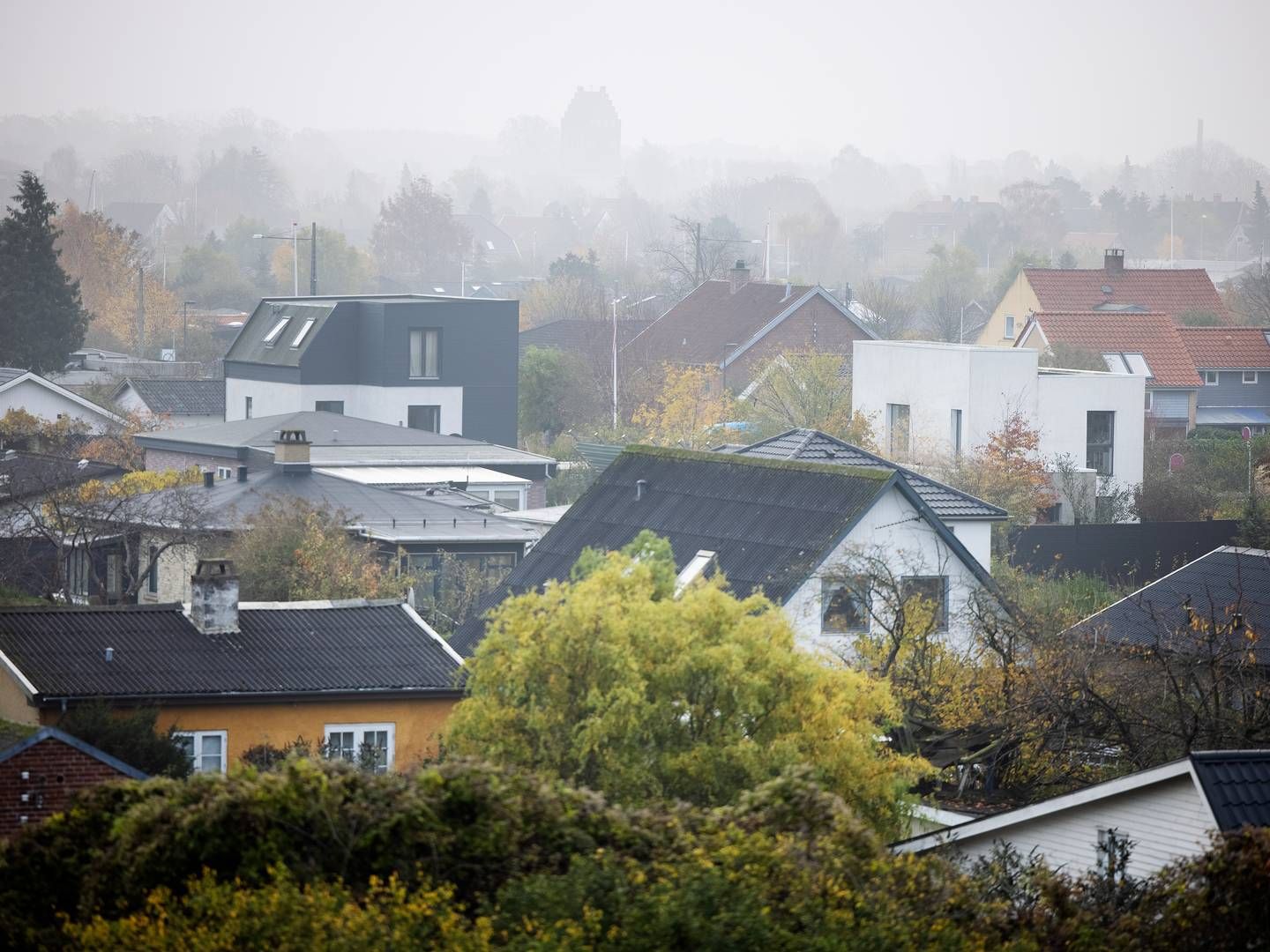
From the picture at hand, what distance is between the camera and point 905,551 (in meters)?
26.4

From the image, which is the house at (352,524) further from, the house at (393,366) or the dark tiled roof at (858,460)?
the house at (393,366)

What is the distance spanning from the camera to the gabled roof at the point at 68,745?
1806 cm

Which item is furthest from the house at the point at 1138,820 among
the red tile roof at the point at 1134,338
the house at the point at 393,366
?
the red tile roof at the point at 1134,338

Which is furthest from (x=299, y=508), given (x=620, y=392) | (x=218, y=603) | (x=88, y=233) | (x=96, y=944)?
(x=88, y=233)

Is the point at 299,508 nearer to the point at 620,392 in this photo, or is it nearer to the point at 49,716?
the point at 49,716

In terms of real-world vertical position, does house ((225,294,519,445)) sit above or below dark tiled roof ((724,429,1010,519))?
above

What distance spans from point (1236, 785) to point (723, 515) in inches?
532

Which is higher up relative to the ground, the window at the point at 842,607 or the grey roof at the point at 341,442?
the grey roof at the point at 341,442

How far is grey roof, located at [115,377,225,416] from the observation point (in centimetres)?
6469

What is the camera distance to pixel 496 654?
17.3 metres

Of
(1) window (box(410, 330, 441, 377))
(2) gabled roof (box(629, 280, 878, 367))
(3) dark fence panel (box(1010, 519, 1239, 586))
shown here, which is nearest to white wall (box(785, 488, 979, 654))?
(3) dark fence panel (box(1010, 519, 1239, 586))

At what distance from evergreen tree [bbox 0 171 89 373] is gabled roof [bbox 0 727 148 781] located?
55.3 meters

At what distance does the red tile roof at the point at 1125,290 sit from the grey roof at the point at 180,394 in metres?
30.0

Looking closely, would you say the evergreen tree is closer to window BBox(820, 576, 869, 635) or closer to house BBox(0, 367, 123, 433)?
house BBox(0, 367, 123, 433)
